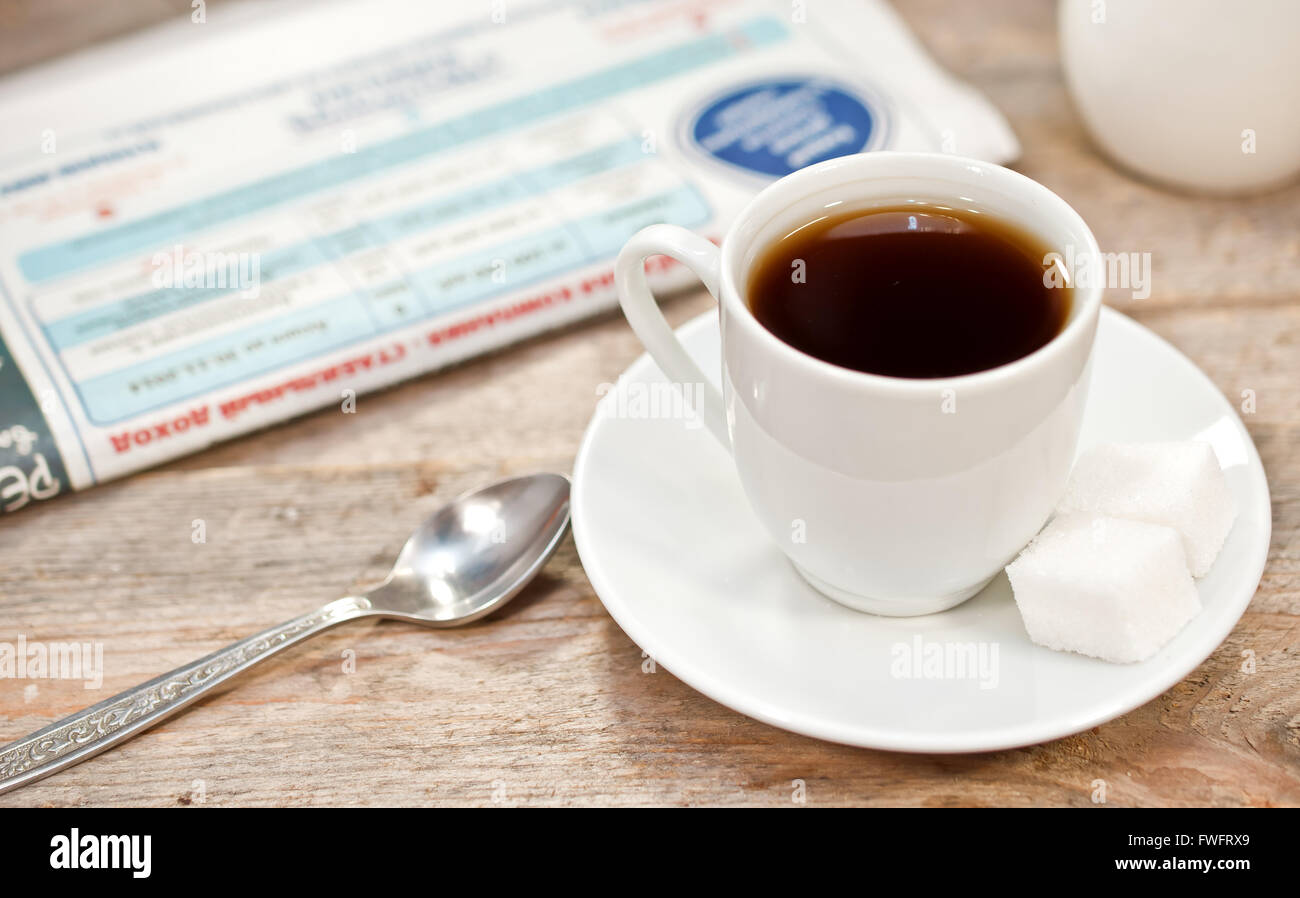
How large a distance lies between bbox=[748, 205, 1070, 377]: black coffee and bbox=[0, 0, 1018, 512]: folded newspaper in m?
0.36

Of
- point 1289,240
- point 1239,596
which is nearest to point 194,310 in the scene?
point 1239,596

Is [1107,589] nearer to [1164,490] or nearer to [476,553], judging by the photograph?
[1164,490]

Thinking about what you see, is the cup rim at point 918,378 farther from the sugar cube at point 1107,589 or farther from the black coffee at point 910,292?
the sugar cube at point 1107,589

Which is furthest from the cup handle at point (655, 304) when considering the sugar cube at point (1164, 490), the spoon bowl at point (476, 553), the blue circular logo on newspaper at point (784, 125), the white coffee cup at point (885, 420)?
the blue circular logo on newspaper at point (784, 125)

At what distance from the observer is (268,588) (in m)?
0.84

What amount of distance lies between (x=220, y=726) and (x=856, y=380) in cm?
48

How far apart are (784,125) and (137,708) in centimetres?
83

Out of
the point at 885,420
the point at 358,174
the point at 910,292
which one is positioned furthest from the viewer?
the point at 358,174

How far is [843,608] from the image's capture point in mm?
735

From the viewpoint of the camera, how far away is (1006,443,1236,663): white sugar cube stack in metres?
0.64

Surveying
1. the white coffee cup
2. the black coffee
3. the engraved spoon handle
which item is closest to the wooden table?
the engraved spoon handle

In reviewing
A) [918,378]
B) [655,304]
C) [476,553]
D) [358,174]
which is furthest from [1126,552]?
[358,174]

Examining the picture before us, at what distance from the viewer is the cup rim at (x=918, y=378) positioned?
0.58m

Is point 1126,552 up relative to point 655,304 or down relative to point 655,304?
down
